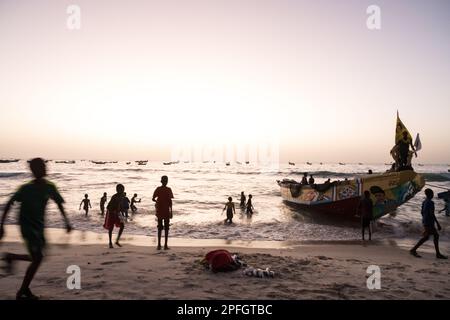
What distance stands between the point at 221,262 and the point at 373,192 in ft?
41.9

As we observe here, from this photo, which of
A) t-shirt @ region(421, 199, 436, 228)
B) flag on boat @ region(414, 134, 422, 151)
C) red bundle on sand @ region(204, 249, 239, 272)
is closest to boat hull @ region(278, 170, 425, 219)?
flag on boat @ region(414, 134, 422, 151)

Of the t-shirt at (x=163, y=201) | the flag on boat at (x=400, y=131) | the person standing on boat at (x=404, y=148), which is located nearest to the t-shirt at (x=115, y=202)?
the t-shirt at (x=163, y=201)

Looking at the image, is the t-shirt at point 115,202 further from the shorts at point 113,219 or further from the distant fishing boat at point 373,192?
the distant fishing boat at point 373,192

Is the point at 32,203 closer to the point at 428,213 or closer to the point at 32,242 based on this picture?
the point at 32,242

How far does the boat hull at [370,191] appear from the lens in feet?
52.1

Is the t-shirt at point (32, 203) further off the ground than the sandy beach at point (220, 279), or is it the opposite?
the t-shirt at point (32, 203)

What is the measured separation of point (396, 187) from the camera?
15961mm

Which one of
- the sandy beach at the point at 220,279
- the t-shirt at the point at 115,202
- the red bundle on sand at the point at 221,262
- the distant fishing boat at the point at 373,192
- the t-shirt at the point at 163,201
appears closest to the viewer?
the sandy beach at the point at 220,279

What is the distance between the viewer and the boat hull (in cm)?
1588

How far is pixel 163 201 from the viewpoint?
9.05 metres

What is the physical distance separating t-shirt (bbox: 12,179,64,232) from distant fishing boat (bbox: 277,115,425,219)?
13.4 meters

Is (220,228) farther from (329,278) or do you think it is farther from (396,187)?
(329,278)

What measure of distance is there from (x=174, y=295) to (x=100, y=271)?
2.23m
